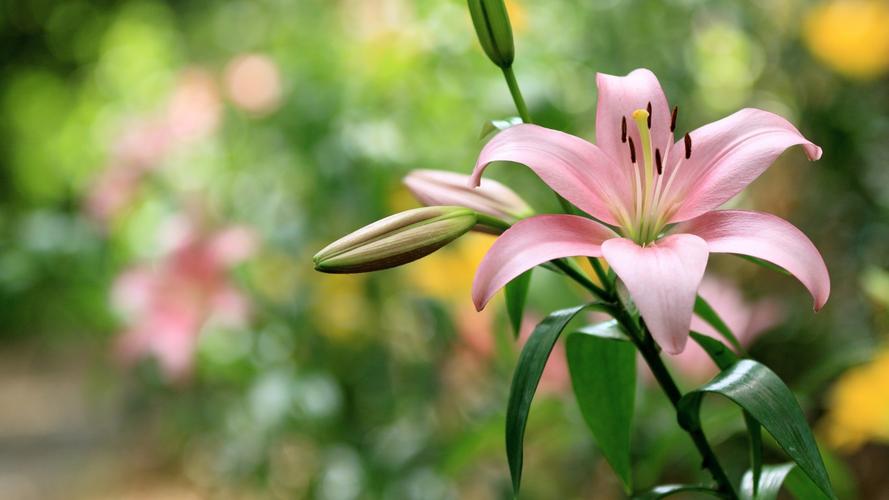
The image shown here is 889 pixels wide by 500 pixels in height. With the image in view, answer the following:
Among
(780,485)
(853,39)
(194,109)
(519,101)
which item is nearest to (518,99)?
(519,101)

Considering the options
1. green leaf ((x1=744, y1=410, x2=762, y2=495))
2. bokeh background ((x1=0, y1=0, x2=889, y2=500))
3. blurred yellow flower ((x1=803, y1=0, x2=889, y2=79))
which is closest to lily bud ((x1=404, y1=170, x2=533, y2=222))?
green leaf ((x1=744, y1=410, x2=762, y2=495))

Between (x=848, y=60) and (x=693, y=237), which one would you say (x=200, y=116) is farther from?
(x=693, y=237)

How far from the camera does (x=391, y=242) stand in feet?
1.05

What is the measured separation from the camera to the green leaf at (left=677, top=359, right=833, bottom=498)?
0.29 m

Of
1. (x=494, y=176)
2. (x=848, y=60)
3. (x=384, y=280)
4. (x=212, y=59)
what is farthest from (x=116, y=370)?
(x=848, y=60)

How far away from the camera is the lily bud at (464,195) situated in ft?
1.21

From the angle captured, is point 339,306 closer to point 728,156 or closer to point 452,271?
point 452,271

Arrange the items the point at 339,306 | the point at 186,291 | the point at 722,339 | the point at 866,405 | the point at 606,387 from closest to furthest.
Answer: the point at 606,387 < the point at 866,405 < the point at 722,339 < the point at 186,291 < the point at 339,306

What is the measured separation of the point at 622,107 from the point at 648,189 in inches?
1.3

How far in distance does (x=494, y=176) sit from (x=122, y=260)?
0.51 m

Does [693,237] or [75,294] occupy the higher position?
[693,237]

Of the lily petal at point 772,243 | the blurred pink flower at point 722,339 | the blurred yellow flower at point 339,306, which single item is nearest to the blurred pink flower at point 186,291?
the blurred yellow flower at point 339,306

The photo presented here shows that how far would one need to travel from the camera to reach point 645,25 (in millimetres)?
1046

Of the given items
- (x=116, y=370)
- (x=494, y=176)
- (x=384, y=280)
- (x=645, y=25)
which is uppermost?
(x=645, y=25)
